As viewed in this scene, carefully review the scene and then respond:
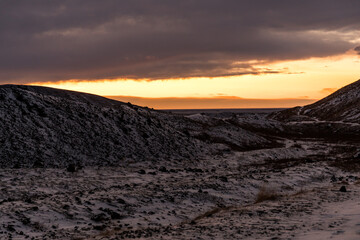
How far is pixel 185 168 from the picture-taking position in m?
34.5

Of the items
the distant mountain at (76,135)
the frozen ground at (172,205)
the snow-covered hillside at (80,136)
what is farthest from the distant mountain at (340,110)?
the frozen ground at (172,205)

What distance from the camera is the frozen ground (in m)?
14.8

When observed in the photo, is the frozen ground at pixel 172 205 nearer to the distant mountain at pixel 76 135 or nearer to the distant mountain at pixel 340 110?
the distant mountain at pixel 76 135

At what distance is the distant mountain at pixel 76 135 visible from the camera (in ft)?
107

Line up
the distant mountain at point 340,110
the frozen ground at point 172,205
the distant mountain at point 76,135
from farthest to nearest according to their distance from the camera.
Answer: the distant mountain at point 340,110, the distant mountain at point 76,135, the frozen ground at point 172,205

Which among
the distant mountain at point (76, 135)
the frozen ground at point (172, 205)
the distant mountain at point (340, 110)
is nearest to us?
the frozen ground at point (172, 205)

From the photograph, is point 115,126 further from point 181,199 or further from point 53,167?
point 181,199

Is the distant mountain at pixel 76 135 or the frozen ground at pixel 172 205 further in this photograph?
the distant mountain at pixel 76 135

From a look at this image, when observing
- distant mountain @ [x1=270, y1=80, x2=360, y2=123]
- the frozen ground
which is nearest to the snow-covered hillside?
the frozen ground

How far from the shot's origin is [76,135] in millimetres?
37562

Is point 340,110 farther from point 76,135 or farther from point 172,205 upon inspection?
point 172,205

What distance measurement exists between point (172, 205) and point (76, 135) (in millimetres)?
21098

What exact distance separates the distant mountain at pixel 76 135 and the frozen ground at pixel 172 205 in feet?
11.7

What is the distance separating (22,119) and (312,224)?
31.0m
